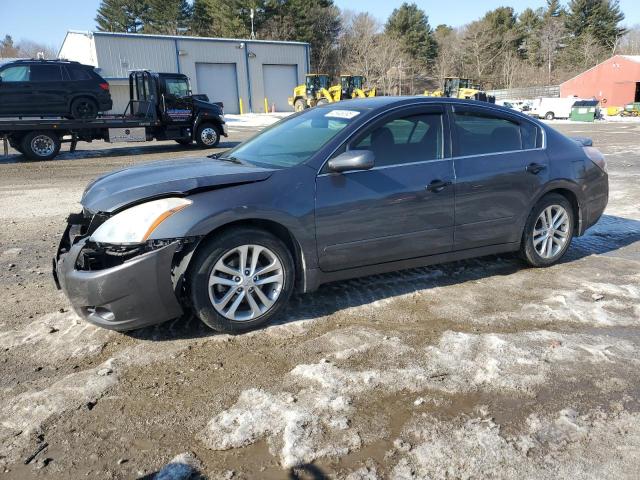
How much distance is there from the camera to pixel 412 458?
2414mm

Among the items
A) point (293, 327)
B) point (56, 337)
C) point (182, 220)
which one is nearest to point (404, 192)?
point (293, 327)

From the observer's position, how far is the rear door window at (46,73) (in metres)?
14.8

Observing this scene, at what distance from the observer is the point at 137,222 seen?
335cm

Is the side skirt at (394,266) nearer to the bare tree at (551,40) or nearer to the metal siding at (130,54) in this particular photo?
the metal siding at (130,54)

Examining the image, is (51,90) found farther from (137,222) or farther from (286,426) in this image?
(286,426)

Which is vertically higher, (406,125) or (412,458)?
(406,125)

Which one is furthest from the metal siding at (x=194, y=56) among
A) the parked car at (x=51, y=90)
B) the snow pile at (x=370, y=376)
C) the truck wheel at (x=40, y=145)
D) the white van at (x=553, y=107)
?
the snow pile at (x=370, y=376)

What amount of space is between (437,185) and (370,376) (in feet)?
5.98

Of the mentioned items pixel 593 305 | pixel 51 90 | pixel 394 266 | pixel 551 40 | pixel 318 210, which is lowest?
pixel 593 305

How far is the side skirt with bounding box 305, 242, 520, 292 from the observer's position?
393cm

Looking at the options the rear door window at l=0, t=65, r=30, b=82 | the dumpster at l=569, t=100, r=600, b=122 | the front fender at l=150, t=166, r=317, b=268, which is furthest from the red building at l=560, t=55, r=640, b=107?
the front fender at l=150, t=166, r=317, b=268

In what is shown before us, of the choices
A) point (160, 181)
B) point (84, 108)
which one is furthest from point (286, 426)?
point (84, 108)

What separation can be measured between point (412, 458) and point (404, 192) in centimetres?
221

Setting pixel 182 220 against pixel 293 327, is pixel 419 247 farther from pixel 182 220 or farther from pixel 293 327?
pixel 182 220
